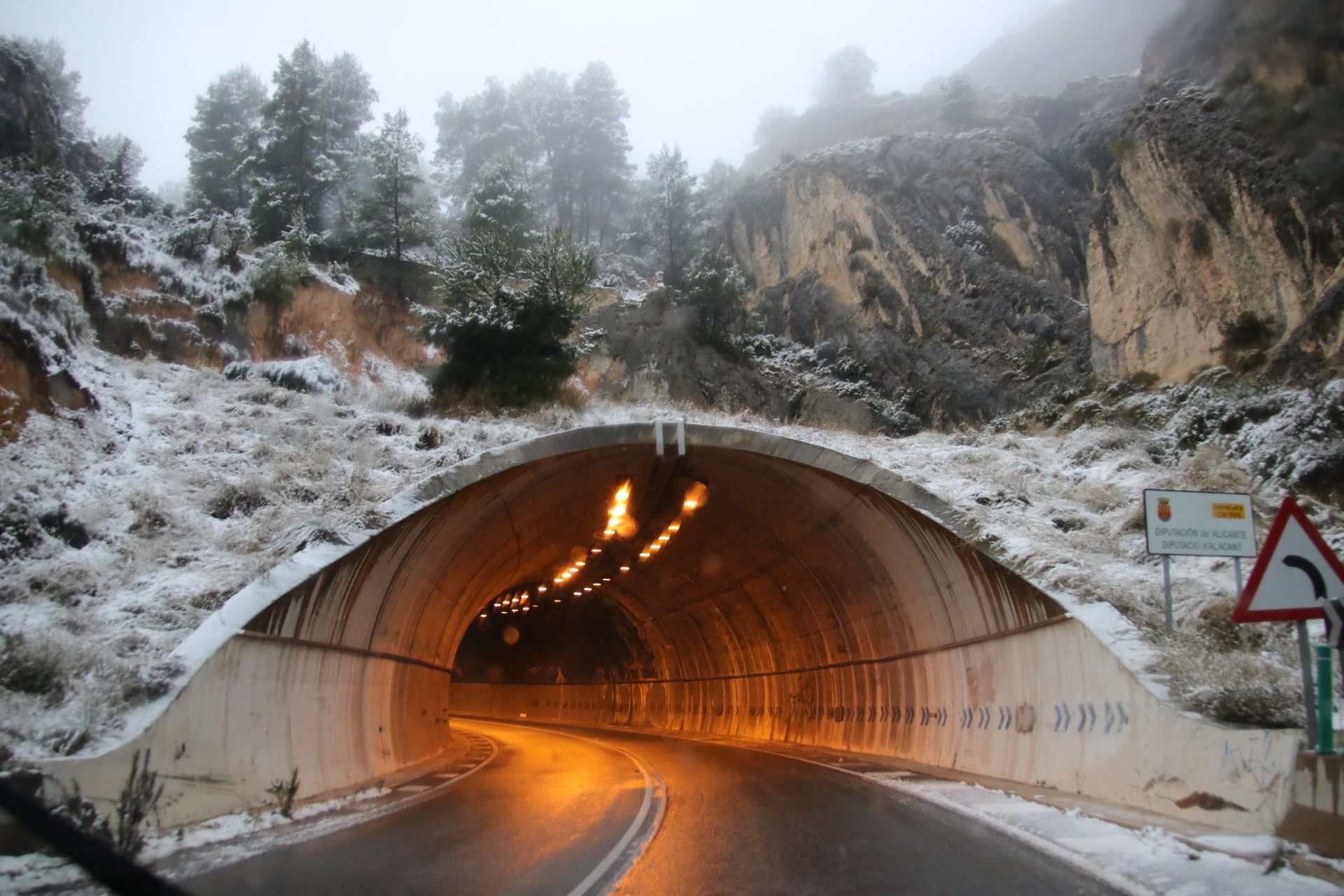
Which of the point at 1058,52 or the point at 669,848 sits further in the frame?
the point at 1058,52

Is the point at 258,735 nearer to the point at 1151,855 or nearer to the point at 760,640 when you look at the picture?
the point at 1151,855

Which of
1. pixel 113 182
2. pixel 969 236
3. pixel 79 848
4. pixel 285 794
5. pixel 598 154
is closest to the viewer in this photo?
pixel 79 848

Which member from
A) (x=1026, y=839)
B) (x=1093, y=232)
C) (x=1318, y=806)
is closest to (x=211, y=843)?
(x=1026, y=839)

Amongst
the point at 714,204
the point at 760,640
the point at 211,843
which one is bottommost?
the point at 211,843

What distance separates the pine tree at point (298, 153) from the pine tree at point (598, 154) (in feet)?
101

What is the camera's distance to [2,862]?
7.47 metres

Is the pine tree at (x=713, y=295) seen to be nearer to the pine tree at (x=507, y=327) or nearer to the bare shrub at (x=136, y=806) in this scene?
the pine tree at (x=507, y=327)

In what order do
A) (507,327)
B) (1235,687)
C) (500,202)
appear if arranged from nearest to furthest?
(1235,687)
(507,327)
(500,202)

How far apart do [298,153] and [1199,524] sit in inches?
2042

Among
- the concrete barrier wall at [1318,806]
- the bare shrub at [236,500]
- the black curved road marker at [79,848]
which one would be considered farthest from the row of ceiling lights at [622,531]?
the black curved road marker at [79,848]

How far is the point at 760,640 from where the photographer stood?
26.5 metres

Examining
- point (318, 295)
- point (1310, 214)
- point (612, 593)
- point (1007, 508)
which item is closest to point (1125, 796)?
point (1007, 508)

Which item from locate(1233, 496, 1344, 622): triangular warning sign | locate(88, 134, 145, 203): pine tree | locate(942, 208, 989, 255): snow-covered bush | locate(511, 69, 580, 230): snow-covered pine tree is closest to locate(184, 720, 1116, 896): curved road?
locate(1233, 496, 1344, 622): triangular warning sign

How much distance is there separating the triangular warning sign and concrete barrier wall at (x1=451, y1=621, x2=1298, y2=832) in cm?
Answer: 116
